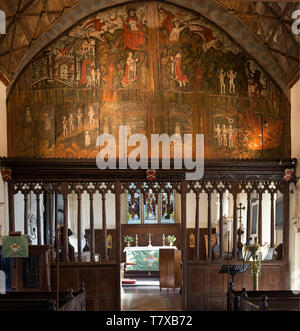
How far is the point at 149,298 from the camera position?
11.1m

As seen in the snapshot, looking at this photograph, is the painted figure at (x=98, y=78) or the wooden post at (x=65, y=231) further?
the painted figure at (x=98, y=78)

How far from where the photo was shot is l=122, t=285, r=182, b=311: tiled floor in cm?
1002

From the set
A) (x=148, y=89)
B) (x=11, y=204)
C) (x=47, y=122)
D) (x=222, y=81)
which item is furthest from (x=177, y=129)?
(x=11, y=204)

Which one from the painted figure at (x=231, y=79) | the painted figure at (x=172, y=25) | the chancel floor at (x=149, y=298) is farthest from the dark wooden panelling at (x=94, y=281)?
the painted figure at (x=172, y=25)

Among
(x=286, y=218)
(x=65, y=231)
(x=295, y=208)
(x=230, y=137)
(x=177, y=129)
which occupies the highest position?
(x=177, y=129)

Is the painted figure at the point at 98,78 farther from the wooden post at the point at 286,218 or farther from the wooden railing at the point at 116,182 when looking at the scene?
the wooden post at the point at 286,218

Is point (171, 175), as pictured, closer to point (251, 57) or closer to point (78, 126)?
point (78, 126)

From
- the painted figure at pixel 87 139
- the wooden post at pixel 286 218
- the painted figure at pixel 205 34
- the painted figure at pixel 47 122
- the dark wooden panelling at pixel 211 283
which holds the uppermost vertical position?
the painted figure at pixel 205 34

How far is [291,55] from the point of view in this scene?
9.77 meters

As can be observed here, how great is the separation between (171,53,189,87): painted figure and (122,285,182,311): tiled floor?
526 centimetres

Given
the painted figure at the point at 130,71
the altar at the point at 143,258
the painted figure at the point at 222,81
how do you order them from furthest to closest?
the altar at the point at 143,258
the painted figure at the point at 222,81
the painted figure at the point at 130,71

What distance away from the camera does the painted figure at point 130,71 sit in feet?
34.7

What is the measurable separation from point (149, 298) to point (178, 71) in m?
5.72

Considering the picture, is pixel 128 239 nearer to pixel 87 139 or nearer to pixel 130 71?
pixel 87 139
